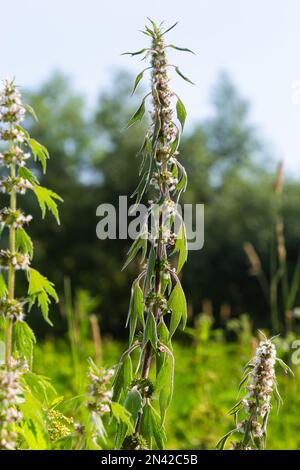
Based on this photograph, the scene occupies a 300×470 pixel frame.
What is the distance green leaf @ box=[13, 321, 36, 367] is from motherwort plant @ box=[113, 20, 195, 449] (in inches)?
12.1

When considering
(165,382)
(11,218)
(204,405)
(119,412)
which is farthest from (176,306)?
(204,405)

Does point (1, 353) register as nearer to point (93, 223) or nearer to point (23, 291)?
point (23, 291)

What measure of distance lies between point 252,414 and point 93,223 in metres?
26.8

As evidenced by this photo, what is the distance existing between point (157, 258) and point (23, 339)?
50 cm

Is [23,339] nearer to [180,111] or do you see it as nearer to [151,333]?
[151,333]

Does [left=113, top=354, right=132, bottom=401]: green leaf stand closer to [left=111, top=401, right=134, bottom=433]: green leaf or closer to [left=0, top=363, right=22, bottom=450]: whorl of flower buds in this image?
[left=111, top=401, right=134, bottom=433]: green leaf

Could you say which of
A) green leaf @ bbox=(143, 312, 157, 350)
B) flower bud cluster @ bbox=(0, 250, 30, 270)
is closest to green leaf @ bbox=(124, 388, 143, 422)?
green leaf @ bbox=(143, 312, 157, 350)

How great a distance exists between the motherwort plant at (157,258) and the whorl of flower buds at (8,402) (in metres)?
0.43

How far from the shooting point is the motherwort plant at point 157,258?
2383mm

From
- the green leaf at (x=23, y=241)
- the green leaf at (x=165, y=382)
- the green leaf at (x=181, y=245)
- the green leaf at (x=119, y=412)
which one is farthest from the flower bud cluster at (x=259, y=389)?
the green leaf at (x=23, y=241)

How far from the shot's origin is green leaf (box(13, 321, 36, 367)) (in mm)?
2361

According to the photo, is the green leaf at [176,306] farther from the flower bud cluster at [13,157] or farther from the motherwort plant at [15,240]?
the flower bud cluster at [13,157]

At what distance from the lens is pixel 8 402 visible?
198 cm

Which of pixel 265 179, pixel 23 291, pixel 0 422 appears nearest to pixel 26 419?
pixel 0 422
